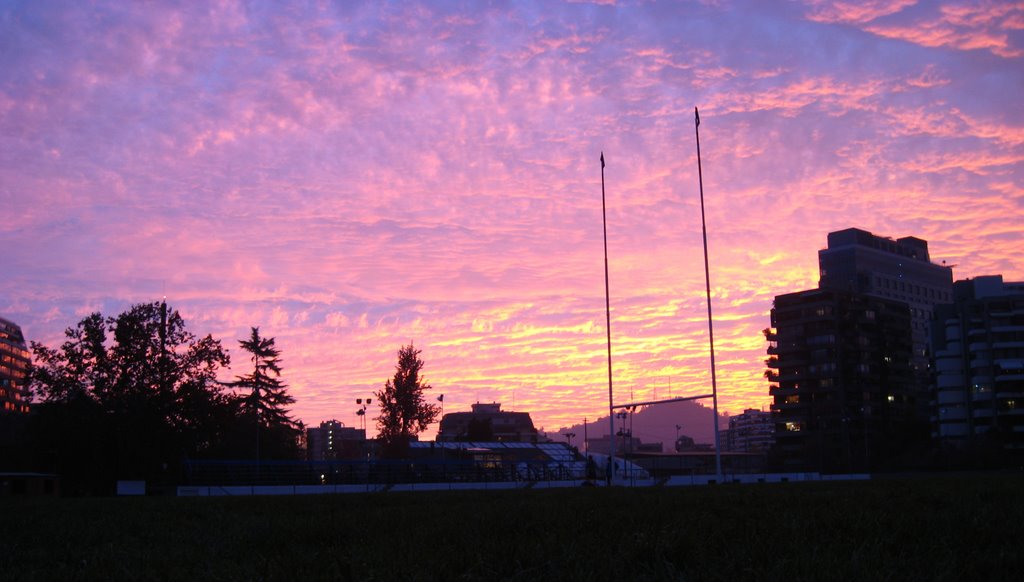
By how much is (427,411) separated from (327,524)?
104581mm

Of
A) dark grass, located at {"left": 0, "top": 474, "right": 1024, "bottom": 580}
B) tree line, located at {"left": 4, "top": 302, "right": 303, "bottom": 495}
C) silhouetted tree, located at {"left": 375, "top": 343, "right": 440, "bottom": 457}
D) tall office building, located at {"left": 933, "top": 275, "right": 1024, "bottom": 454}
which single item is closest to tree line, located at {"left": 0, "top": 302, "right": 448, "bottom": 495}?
tree line, located at {"left": 4, "top": 302, "right": 303, "bottom": 495}

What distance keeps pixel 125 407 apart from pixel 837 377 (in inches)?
3906

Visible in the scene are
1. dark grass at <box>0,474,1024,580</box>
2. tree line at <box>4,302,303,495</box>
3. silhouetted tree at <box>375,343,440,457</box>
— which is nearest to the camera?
dark grass at <box>0,474,1024,580</box>

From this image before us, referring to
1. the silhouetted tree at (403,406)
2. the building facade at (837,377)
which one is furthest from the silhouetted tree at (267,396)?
the building facade at (837,377)

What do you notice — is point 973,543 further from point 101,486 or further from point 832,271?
point 832,271

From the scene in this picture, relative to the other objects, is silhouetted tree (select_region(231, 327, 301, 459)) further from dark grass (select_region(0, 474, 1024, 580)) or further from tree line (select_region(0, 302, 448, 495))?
dark grass (select_region(0, 474, 1024, 580))

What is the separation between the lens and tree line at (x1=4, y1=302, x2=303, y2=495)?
7038 cm

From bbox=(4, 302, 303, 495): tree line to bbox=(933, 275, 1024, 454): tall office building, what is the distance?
9002cm

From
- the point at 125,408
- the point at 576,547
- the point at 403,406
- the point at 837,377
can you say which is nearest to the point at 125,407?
the point at 125,408

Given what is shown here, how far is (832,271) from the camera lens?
190125 millimetres

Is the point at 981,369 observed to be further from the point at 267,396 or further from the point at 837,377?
the point at 267,396

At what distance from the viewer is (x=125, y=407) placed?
72.4 meters

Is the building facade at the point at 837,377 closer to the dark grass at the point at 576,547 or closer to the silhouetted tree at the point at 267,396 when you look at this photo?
the silhouetted tree at the point at 267,396

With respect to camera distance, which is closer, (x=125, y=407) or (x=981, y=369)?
(x=125, y=407)
